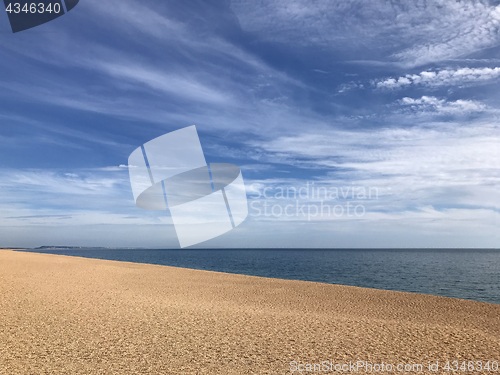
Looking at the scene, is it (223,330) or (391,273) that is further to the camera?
(391,273)

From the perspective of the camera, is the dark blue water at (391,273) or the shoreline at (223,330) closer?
the shoreline at (223,330)

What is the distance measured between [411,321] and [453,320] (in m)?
1.46

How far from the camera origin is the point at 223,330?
824cm

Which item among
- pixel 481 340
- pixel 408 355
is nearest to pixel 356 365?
pixel 408 355

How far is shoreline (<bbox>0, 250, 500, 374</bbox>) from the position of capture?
6.15 metres

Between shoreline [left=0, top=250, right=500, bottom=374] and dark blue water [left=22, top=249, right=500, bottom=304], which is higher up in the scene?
shoreline [left=0, top=250, right=500, bottom=374]

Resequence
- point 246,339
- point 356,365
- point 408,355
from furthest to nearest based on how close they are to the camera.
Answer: point 246,339, point 408,355, point 356,365

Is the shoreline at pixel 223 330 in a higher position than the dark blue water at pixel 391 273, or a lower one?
higher

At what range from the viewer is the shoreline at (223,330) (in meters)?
6.15

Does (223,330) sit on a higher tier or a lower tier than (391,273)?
higher

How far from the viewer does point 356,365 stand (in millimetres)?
6098

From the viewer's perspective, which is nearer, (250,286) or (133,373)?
(133,373)

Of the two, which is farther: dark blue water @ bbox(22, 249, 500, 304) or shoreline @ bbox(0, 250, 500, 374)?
dark blue water @ bbox(22, 249, 500, 304)

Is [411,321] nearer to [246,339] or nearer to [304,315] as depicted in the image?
[304,315]
